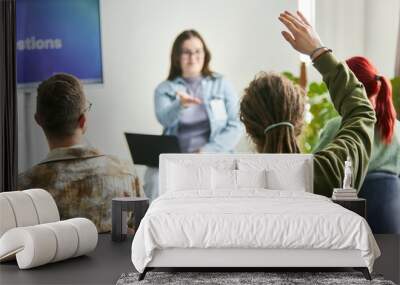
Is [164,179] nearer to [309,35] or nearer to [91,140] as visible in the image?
[91,140]

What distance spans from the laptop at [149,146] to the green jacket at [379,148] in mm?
1604

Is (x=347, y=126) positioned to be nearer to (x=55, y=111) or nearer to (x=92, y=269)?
(x=55, y=111)

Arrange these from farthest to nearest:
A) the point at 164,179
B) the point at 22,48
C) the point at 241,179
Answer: the point at 22,48 → the point at 164,179 → the point at 241,179

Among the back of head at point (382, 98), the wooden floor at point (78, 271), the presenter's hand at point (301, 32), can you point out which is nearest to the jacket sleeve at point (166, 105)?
the presenter's hand at point (301, 32)

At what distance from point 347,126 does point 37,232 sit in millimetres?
3735

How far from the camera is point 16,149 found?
26.7 ft

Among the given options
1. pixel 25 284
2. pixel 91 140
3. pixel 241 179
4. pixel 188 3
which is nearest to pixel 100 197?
pixel 91 140

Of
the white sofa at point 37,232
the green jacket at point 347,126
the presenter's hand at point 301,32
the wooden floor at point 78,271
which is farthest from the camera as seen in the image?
the presenter's hand at point 301,32

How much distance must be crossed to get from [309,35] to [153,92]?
183 cm

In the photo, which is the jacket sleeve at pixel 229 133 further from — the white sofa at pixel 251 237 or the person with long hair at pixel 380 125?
the white sofa at pixel 251 237

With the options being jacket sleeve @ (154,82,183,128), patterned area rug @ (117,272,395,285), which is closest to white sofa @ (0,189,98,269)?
patterned area rug @ (117,272,395,285)

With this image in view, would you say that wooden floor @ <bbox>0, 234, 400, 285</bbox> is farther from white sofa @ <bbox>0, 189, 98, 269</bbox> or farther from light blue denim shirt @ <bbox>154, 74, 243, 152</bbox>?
light blue denim shirt @ <bbox>154, 74, 243, 152</bbox>

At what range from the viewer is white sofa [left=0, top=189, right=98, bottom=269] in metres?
5.98

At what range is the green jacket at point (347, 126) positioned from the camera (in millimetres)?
8141
